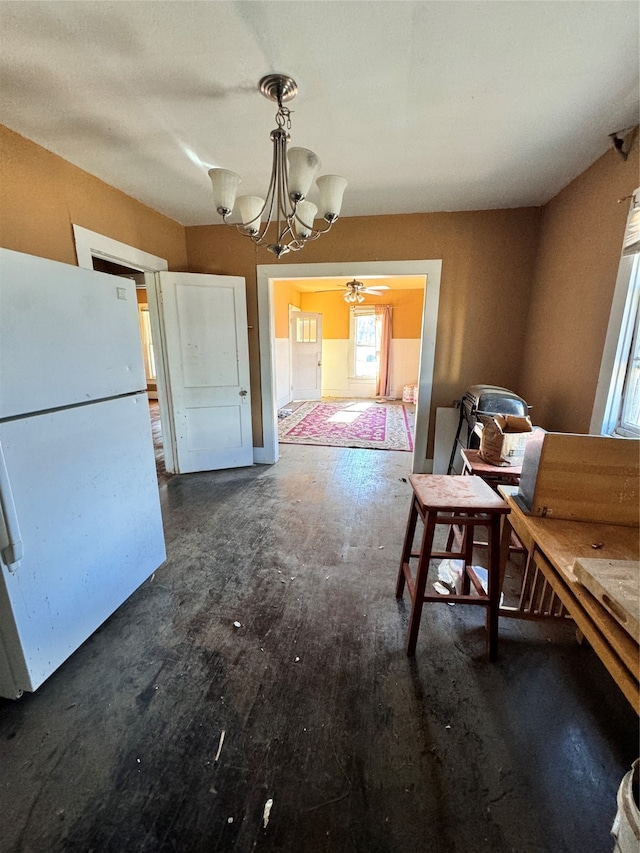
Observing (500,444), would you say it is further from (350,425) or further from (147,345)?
(147,345)

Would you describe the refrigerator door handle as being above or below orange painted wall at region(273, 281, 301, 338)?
below

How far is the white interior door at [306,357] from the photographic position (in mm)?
7354

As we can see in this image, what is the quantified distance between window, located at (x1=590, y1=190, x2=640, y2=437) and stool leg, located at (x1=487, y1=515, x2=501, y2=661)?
1.04m

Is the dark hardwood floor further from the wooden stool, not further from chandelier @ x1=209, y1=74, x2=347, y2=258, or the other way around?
chandelier @ x1=209, y1=74, x2=347, y2=258

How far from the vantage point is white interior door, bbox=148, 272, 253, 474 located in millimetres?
3139

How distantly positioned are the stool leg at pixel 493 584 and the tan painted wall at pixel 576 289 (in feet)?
3.79

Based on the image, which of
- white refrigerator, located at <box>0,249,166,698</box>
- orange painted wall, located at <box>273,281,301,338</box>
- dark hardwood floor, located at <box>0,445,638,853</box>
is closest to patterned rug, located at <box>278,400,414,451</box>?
orange painted wall, located at <box>273,281,301,338</box>

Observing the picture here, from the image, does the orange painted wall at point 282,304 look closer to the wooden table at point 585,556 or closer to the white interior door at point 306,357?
the white interior door at point 306,357

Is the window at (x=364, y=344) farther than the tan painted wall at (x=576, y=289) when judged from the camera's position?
Yes

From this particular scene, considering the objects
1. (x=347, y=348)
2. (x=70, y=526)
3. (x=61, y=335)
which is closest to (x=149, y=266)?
(x=61, y=335)

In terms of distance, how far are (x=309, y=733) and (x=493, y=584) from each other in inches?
35.8

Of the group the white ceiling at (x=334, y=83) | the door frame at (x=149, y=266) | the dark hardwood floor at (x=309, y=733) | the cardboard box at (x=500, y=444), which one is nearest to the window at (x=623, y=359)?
the cardboard box at (x=500, y=444)

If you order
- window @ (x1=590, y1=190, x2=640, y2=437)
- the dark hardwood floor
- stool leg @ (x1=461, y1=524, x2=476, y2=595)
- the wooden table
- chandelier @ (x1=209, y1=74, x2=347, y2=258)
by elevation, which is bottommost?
the dark hardwood floor

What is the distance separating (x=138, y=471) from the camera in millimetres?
1758
